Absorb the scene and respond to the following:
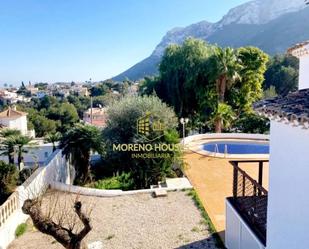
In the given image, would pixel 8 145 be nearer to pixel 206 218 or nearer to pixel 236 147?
pixel 206 218

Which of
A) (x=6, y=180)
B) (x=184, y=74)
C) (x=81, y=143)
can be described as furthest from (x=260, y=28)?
(x=6, y=180)

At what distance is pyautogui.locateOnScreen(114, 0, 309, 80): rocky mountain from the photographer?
109562 millimetres

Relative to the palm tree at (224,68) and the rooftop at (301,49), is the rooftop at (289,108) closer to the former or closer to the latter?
the rooftop at (301,49)

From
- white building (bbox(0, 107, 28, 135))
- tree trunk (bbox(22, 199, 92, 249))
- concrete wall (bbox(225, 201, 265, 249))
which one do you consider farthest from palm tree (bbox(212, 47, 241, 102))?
white building (bbox(0, 107, 28, 135))

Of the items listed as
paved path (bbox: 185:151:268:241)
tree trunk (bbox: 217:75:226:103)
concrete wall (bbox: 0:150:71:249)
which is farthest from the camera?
tree trunk (bbox: 217:75:226:103)

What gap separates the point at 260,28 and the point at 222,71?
412 feet

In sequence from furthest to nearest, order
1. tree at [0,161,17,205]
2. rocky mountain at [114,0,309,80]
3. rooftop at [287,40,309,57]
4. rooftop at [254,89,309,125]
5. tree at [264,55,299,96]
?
rocky mountain at [114,0,309,80], tree at [264,55,299,96], tree at [0,161,17,205], rooftop at [287,40,309,57], rooftop at [254,89,309,125]

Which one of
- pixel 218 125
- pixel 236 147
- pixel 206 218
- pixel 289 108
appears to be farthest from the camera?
pixel 218 125

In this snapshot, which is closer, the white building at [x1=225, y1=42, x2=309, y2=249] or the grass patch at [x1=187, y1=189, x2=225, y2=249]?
the white building at [x1=225, y1=42, x2=309, y2=249]

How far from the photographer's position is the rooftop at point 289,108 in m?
4.04

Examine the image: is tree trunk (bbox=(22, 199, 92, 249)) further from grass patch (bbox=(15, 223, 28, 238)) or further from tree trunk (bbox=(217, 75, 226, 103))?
tree trunk (bbox=(217, 75, 226, 103))

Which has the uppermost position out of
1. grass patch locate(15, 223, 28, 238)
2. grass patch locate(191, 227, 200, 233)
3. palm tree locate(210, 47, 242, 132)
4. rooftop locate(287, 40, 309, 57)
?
palm tree locate(210, 47, 242, 132)

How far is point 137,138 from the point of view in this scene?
1511 cm

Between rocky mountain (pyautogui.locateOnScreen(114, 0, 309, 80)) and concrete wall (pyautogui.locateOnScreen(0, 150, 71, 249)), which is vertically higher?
rocky mountain (pyautogui.locateOnScreen(114, 0, 309, 80))
